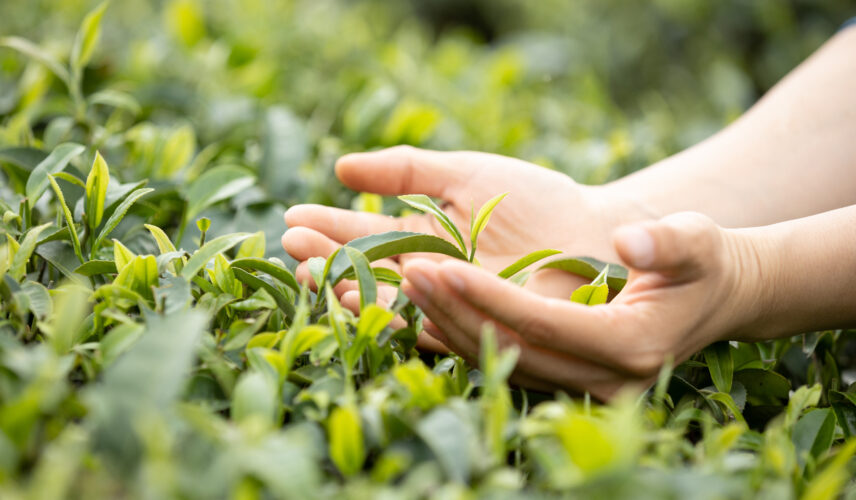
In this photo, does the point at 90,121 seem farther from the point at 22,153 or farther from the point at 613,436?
the point at 613,436

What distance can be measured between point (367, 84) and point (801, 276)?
1.31 meters

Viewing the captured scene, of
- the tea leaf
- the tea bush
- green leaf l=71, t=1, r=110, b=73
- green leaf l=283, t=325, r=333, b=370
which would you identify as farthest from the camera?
green leaf l=71, t=1, r=110, b=73

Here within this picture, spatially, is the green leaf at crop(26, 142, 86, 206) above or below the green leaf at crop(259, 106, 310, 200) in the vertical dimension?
above

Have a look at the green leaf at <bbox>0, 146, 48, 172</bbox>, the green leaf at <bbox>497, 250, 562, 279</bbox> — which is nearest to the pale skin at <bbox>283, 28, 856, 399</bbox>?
the green leaf at <bbox>497, 250, 562, 279</bbox>

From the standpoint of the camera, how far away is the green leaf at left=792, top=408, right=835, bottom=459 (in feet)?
2.72

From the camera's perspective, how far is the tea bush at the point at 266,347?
22.8 inches

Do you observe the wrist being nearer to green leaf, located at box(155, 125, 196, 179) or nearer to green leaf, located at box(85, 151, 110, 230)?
green leaf, located at box(85, 151, 110, 230)

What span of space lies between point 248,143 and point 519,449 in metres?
1.11

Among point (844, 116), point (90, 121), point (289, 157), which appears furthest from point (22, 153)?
point (844, 116)

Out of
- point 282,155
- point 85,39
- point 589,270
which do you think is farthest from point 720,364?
point 85,39

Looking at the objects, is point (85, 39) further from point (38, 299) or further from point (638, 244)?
point (638, 244)

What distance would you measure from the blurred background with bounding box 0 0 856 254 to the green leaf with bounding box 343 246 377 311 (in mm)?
405

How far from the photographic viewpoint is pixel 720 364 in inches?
37.3

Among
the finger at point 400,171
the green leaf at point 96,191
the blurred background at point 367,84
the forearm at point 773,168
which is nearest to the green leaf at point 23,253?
the green leaf at point 96,191
